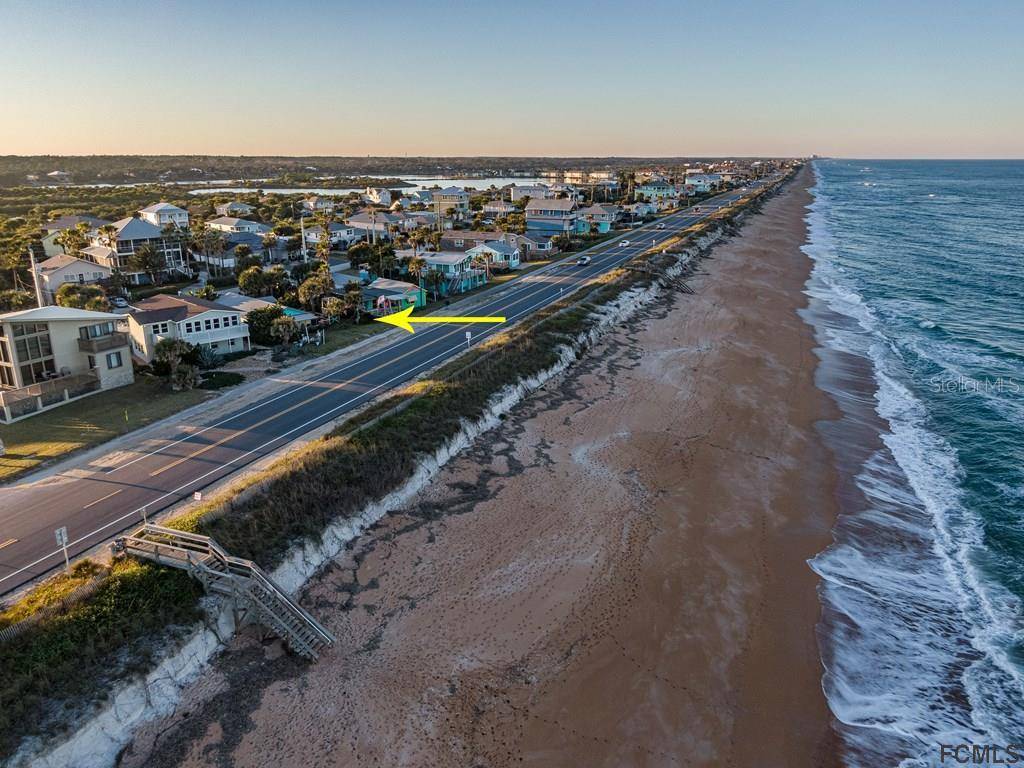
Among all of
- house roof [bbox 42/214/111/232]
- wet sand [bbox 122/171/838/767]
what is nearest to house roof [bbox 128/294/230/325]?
wet sand [bbox 122/171/838/767]

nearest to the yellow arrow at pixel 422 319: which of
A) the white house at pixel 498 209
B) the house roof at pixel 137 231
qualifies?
the house roof at pixel 137 231

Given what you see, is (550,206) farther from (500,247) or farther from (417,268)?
(417,268)

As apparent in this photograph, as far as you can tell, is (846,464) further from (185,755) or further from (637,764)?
(185,755)

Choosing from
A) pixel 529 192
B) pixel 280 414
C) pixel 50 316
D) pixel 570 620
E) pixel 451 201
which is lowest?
pixel 570 620

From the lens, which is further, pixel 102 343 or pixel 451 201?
pixel 451 201

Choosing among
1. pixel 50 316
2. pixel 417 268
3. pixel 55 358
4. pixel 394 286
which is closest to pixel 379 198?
pixel 417 268

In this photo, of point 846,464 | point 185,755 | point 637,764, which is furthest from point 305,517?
point 846,464

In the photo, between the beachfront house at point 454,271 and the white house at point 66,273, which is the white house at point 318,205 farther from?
the white house at point 66,273
